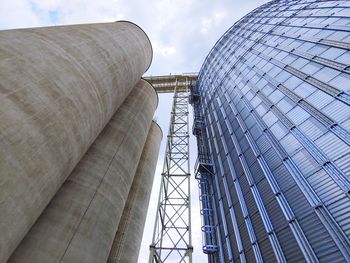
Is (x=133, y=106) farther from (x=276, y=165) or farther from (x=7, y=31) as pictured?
(x=276, y=165)

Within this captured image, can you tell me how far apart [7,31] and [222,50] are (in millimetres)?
30402

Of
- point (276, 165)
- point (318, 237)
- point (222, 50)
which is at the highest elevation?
point (222, 50)

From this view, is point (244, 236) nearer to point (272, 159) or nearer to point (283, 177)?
point (283, 177)

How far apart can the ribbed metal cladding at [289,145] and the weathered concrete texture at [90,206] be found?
26.6 feet

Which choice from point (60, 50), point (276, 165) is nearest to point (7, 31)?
point (60, 50)

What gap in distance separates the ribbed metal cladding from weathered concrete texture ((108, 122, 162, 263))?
6356 mm

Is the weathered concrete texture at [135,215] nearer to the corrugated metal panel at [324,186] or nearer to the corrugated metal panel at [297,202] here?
the corrugated metal panel at [297,202]

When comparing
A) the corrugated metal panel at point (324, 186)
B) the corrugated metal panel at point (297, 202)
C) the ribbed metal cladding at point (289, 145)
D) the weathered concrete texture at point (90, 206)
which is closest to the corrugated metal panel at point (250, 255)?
the ribbed metal cladding at point (289, 145)

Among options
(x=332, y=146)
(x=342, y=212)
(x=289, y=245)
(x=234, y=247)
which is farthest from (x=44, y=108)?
(x=234, y=247)

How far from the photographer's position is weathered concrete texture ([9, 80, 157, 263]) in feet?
30.2

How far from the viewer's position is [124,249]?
15.0 metres

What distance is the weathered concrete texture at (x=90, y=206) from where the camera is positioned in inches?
362

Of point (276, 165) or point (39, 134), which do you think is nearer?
point (39, 134)

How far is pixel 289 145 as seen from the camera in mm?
13508
